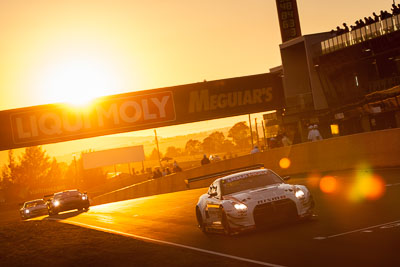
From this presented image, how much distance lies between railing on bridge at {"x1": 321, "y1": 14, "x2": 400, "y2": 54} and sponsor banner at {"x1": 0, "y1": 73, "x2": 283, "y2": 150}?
212 inches

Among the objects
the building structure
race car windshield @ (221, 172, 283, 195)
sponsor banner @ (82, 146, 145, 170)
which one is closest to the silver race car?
the building structure

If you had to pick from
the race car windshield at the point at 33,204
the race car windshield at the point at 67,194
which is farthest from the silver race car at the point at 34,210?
the race car windshield at the point at 67,194

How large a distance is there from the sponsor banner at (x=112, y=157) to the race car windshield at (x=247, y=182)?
12641 cm

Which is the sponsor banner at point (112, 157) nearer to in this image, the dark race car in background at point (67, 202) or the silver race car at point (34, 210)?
the silver race car at point (34, 210)

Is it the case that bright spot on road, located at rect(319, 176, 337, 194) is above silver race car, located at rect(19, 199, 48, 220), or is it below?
above

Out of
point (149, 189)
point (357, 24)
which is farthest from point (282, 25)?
point (149, 189)

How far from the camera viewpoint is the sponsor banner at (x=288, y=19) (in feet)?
187

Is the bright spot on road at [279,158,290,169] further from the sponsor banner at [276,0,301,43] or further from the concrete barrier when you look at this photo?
the sponsor banner at [276,0,301,43]

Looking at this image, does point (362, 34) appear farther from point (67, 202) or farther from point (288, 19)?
point (67, 202)

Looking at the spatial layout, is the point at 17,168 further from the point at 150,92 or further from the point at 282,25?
the point at 150,92

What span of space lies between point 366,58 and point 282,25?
47.5 feet

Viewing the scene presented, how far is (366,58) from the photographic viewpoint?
145 feet

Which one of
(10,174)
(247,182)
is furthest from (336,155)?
(10,174)

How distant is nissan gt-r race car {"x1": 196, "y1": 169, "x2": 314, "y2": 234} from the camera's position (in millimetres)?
13086
